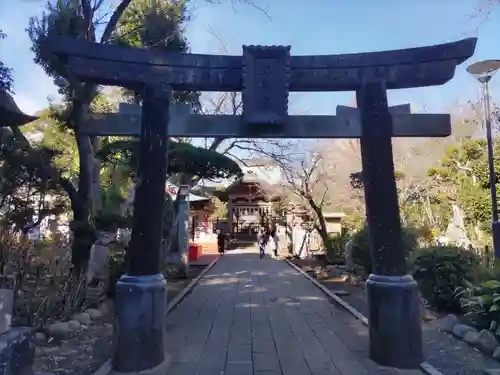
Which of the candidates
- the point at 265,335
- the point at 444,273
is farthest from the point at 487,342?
the point at 265,335

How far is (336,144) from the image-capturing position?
2500 centimetres

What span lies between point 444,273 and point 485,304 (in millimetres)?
1700

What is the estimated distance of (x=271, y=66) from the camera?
5.21 metres

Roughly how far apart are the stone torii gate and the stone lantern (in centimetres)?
129

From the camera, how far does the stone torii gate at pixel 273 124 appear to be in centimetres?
464

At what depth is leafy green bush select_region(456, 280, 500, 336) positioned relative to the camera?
556 centimetres

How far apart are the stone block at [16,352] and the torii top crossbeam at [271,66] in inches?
119

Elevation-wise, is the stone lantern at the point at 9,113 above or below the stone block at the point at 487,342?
above

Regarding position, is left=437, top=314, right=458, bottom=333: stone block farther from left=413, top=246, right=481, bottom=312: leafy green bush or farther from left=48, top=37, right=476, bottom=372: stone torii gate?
left=48, top=37, right=476, bottom=372: stone torii gate

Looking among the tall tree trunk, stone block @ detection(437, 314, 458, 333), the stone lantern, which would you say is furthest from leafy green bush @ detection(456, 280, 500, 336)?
the tall tree trunk

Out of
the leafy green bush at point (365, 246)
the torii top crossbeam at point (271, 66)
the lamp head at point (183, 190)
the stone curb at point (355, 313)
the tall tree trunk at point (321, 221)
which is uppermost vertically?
the torii top crossbeam at point (271, 66)

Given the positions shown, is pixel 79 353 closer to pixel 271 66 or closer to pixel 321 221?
pixel 271 66

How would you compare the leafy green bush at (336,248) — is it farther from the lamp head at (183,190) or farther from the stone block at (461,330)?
the stone block at (461,330)

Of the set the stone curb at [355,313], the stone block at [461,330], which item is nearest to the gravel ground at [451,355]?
the stone block at [461,330]
